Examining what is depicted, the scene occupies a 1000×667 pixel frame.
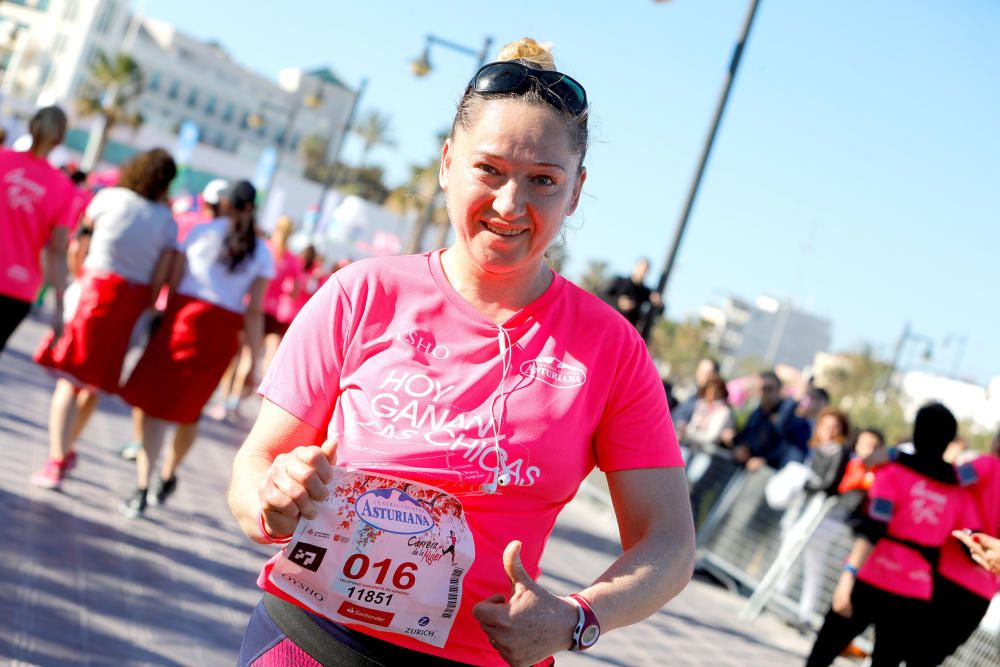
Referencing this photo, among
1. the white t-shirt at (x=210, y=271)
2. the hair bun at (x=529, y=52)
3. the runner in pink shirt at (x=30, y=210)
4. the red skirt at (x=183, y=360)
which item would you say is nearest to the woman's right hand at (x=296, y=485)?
the hair bun at (x=529, y=52)

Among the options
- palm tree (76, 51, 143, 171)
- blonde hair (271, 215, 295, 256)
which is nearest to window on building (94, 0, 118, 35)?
palm tree (76, 51, 143, 171)

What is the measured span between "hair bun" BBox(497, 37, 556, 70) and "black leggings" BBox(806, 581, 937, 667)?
5.04m

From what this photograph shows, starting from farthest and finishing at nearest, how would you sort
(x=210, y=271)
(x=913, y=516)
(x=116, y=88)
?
(x=116, y=88) → (x=210, y=271) → (x=913, y=516)

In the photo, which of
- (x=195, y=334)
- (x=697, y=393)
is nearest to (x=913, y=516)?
(x=195, y=334)

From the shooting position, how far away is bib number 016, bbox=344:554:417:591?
1.75 metres

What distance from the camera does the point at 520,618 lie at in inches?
64.6

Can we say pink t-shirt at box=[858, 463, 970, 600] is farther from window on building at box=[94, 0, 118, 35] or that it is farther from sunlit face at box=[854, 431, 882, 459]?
window on building at box=[94, 0, 118, 35]

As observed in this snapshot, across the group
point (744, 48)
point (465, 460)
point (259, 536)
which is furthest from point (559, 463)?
point (744, 48)

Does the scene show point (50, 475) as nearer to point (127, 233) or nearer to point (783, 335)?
point (127, 233)

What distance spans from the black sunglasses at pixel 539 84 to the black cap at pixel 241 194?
17.2 ft

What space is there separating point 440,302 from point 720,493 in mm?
9756

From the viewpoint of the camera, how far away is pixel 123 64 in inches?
3381

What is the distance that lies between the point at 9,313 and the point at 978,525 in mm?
5898

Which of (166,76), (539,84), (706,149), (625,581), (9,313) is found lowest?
(9,313)
